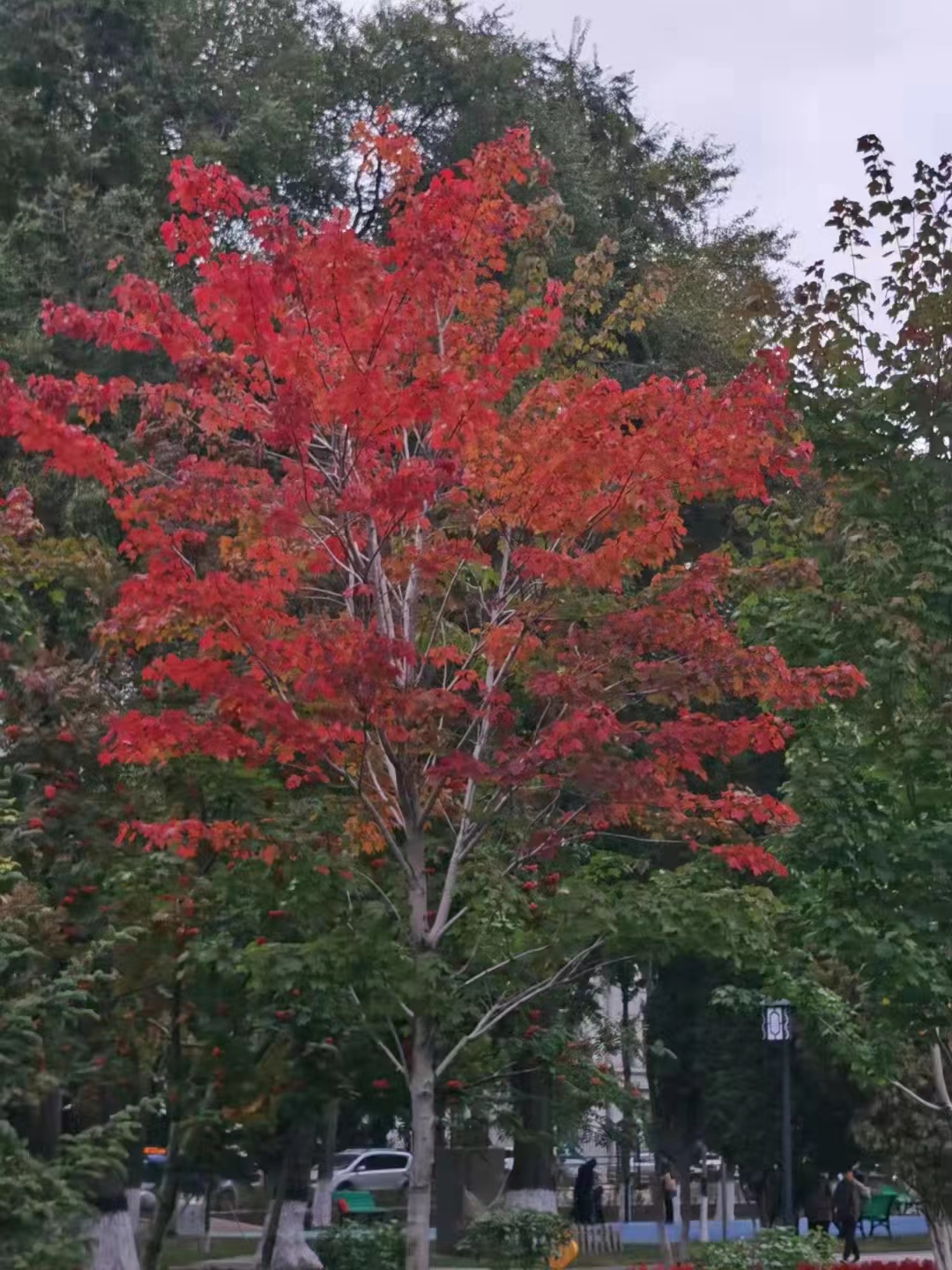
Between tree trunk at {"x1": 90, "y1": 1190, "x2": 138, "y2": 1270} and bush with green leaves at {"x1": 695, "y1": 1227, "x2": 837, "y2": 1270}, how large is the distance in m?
5.56

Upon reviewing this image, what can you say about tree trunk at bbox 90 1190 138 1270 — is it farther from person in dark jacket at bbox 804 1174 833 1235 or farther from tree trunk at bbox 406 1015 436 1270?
person in dark jacket at bbox 804 1174 833 1235

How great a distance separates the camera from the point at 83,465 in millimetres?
9984

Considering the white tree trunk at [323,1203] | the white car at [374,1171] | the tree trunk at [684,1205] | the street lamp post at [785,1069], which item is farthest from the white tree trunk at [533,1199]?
the white car at [374,1171]

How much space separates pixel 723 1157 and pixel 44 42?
21.0m

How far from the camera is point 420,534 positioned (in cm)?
1175

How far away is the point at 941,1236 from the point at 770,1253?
15.7 feet

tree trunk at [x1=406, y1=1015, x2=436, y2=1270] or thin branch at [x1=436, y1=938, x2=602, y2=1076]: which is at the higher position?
thin branch at [x1=436, y1=938, x2=602, y2=1076]

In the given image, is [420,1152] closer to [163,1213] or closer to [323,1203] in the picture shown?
[163,1213]

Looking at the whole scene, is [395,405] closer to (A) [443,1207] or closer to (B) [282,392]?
(B) [282,392]

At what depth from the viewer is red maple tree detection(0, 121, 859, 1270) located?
10.7 m

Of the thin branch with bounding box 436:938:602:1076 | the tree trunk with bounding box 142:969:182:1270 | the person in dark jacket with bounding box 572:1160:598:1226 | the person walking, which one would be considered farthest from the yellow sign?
the person in dark jacket with bounding box 572:1160:598:1226

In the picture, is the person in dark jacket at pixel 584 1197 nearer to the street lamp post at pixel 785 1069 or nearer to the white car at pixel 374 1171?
the white car at pixel 374 1171

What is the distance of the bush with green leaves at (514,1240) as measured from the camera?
18609 millimetres

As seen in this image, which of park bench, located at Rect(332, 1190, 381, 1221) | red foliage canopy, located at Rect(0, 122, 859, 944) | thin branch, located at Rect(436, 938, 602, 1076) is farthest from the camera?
park bench, located at Rect(332, 1190, 381, 1221)
